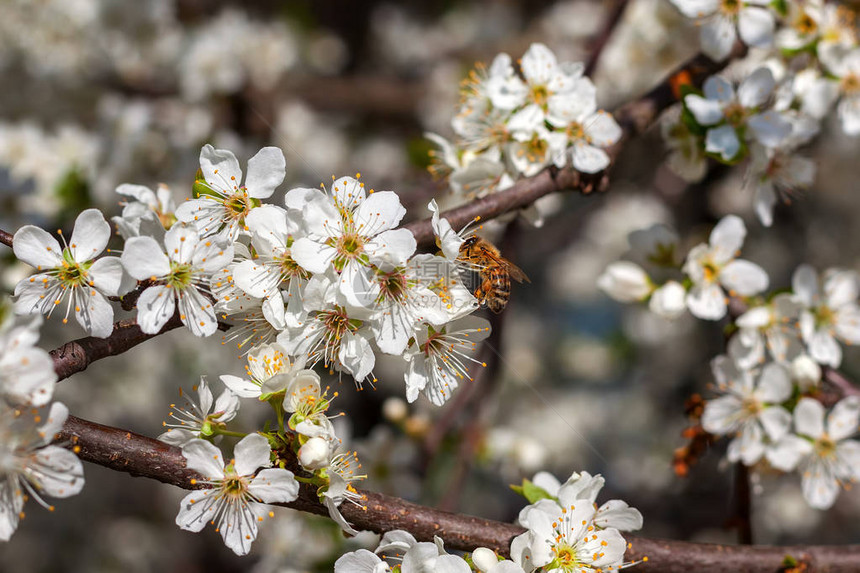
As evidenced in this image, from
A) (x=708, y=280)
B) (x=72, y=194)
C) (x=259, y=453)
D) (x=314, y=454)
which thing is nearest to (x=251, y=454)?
(x=259, y=453)

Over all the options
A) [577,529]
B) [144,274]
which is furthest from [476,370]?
→ [144,274]

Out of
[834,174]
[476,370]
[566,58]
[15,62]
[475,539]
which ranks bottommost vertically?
[475,539]

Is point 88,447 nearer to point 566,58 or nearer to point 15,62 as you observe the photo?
point 566,58

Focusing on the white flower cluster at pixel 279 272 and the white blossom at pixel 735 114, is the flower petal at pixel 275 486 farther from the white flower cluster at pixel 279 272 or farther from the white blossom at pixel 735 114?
the white blossom at pixel 735 114

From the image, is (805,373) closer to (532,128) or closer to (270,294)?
(532,128)

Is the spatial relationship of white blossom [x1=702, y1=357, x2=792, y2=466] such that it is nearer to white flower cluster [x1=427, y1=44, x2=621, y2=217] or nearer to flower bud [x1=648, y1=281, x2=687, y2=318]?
flower bud [x1=648, y1=281, x2=687, y2=318]

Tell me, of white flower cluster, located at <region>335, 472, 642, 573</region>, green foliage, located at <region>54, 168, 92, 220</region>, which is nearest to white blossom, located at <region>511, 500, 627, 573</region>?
white flower cluster, located at <region>335, 472, 642, 573</region>
